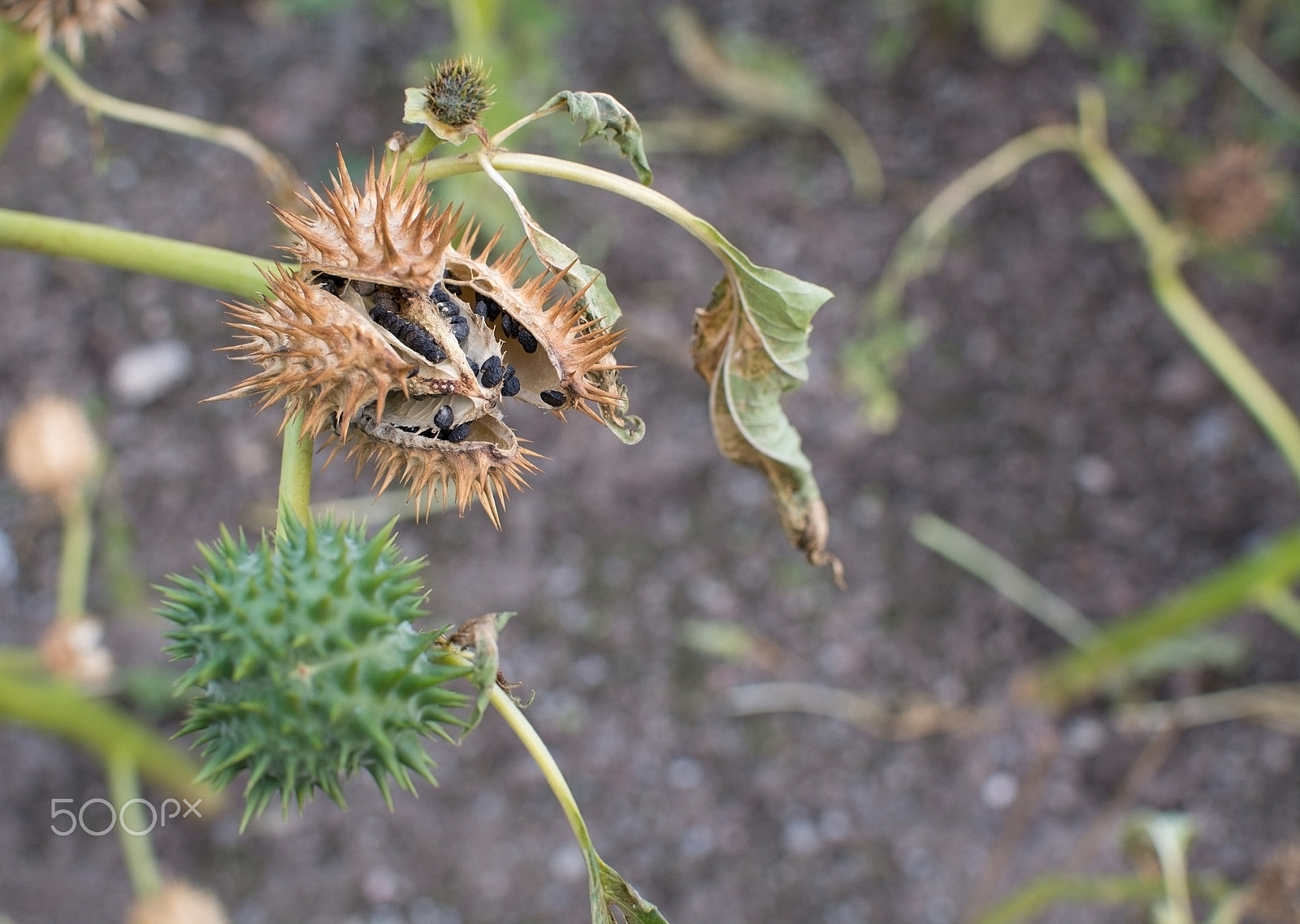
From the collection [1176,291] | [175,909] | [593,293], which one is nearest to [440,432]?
[593,293]

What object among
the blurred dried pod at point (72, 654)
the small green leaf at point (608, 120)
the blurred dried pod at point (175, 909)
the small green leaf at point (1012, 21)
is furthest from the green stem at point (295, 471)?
the small green leaf at point (1012, 21)

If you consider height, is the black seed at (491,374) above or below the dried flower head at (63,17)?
below

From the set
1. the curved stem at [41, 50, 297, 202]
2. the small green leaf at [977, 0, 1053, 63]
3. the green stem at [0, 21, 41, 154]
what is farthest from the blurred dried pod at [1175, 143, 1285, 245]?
the green stem at [0, 21, 41, 154]

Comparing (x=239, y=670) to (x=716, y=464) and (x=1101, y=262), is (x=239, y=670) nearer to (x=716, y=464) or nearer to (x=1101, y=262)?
(x=716, y=464)

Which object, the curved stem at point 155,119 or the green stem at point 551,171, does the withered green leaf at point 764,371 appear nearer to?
the green stem at point 551,171

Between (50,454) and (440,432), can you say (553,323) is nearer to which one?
(440,432)

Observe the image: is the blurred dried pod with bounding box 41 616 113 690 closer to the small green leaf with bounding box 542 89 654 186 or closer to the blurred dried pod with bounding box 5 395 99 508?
the blurred dried pod with bounding box 5 395 99 508
